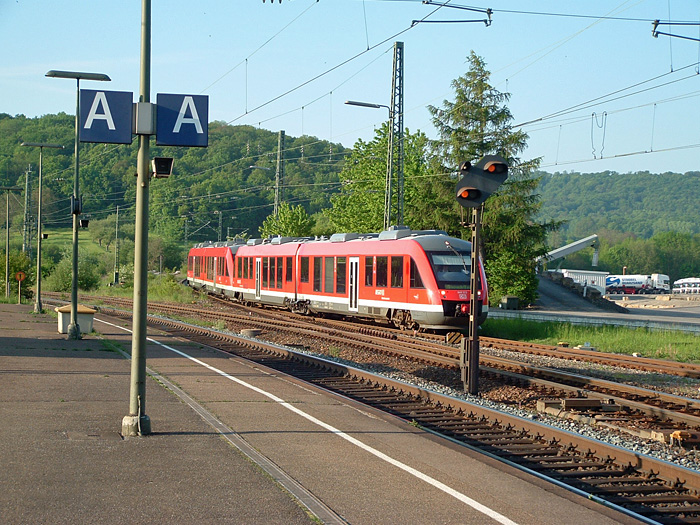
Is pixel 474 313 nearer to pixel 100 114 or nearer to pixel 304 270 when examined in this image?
pixel 100 114

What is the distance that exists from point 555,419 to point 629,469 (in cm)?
366

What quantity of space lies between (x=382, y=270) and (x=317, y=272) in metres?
5.65

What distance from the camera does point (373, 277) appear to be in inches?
1063

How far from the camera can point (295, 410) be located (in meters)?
10.9

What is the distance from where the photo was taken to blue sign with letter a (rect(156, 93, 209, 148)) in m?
8.88

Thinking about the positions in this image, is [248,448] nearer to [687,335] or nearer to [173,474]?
[173,474]

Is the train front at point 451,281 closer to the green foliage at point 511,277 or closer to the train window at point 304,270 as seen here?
the train window at point 304,270

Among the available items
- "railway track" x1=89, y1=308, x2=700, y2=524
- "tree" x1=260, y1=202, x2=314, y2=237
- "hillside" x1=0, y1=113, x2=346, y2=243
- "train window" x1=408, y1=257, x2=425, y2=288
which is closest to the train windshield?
"train window" x1=408, y1=257, x2=425, y2=288

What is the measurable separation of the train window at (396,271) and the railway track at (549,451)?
972 centimetres

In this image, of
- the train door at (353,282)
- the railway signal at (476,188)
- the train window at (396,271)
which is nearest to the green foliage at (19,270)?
the train door at (353,282)

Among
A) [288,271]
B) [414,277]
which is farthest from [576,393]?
[288,271]

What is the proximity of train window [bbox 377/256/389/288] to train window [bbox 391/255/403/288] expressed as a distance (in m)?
0.35

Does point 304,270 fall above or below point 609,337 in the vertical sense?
above

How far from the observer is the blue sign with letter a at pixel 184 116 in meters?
8.88
